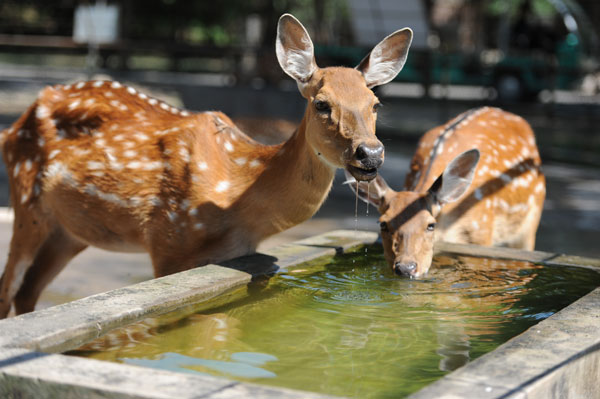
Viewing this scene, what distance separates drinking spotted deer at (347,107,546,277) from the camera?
16.2 ft

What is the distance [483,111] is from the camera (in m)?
7.16

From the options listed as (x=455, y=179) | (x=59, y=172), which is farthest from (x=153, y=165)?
(x=455, y=179)

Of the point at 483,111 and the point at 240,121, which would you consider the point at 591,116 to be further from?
the point at 483,111

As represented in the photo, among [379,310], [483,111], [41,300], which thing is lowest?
[41,300]

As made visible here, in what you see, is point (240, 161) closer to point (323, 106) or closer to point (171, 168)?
point (171, 168)

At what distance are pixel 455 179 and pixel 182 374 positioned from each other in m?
2.86

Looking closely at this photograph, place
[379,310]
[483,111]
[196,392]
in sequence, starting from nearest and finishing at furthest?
[196,392], [379,310], [483,111]

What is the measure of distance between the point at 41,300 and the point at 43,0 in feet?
79.5

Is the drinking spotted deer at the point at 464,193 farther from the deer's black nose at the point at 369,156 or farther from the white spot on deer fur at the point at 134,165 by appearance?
the white spot on deer fur at the point at 134,165

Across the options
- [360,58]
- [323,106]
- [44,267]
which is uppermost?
[360,58]

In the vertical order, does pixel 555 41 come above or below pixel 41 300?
above

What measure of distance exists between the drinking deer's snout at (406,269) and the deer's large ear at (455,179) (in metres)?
0.62

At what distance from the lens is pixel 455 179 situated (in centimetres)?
518

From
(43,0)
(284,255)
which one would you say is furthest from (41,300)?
(43,0)
